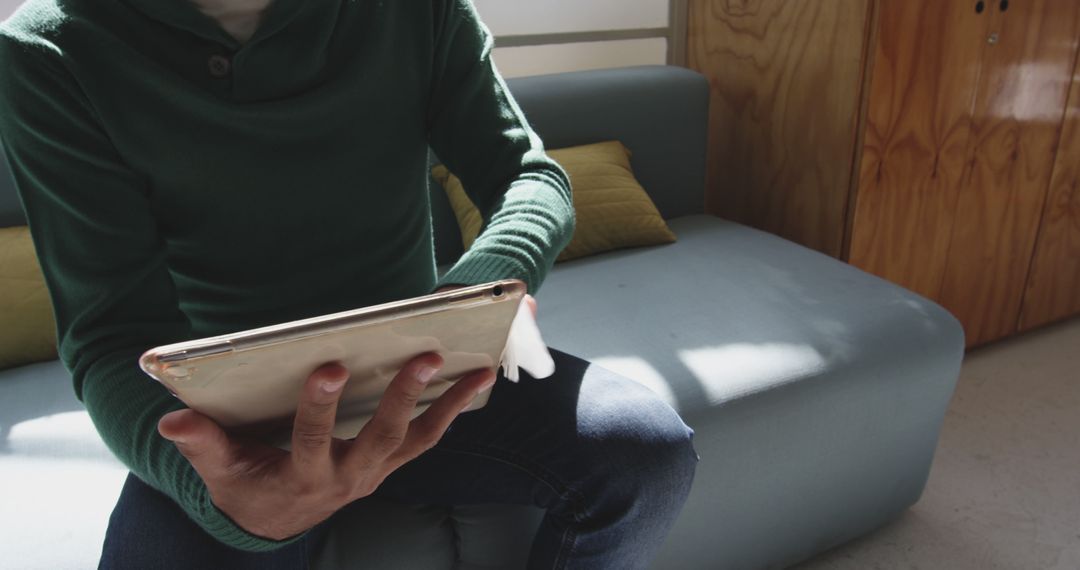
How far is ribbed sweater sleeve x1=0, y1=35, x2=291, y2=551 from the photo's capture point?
71 cm

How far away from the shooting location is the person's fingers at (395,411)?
611mm

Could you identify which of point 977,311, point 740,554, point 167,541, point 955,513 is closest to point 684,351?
point 740,554

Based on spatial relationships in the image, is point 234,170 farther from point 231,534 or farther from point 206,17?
point 231,534

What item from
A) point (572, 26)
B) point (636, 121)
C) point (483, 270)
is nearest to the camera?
point (483, 270)

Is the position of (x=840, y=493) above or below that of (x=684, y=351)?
below

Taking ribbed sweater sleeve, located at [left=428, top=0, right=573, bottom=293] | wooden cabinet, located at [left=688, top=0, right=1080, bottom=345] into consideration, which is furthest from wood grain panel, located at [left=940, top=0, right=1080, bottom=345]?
ribbed sweater sleeve, located at [left=428, top=0, right=573, bottom=293]

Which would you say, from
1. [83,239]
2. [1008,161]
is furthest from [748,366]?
[1008,161]

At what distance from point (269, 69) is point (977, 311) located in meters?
1.84

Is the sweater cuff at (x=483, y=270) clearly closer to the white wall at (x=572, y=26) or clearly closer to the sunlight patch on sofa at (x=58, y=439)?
the sunlight patch on sofa at (x=58, y=439)

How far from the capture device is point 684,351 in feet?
4.16

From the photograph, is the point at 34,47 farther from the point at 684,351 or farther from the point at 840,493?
the point at 840,493

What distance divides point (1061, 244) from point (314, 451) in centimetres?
216

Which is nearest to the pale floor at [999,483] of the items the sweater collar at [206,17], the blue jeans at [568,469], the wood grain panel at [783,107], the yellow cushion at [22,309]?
the wood grain panel at [783,107]

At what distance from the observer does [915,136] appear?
69.1 inches
